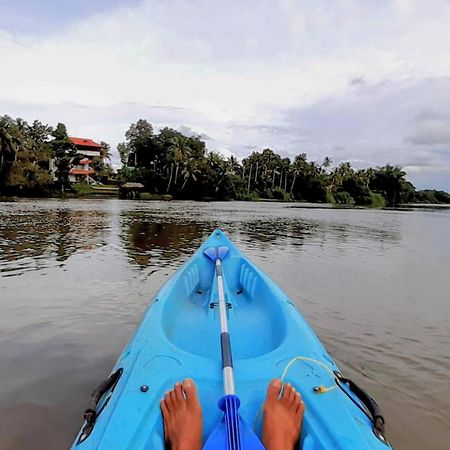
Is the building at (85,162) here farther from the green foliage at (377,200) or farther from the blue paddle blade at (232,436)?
the blue paddle blade at (232,436)

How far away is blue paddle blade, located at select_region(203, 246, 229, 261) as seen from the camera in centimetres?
677

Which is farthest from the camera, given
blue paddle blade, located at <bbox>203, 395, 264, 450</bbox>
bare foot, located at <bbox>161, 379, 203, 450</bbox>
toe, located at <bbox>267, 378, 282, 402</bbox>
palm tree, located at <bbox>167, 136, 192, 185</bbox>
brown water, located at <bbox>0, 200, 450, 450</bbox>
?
palm tree, located at <bbox>167, 136, 192, 185</bbox>

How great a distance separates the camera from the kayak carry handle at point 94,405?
2198 millimetres

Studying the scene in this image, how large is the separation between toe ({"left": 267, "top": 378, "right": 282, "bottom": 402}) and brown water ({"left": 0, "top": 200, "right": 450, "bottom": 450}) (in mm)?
1236

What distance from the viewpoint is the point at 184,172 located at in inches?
2330

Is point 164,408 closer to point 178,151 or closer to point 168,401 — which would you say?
point 168,401

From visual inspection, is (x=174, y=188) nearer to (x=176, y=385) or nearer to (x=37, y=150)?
(x=37, y=150)

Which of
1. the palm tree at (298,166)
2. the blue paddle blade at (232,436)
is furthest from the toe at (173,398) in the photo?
the palm tree at (298,166)

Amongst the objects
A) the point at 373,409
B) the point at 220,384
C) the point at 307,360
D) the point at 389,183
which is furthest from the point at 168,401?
the point at 389,183

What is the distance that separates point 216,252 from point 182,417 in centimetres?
464

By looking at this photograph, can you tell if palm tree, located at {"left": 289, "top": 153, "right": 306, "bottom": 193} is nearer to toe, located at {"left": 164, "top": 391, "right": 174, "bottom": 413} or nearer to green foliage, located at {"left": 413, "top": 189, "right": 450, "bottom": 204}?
green foliage, located at {"left": 413, "top": 189, "right": 450, "bottom": 204}

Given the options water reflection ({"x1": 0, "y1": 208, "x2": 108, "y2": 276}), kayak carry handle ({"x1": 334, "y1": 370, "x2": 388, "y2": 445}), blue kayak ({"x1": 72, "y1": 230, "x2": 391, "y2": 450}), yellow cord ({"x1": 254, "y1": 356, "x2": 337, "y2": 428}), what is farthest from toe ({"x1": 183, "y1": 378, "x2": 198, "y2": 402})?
water reflection ({"x1": 0, "y1": 208, "x2": 108, "y2": 276})

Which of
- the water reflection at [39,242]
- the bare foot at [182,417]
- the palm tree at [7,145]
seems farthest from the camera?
the palm tree at [7,145]

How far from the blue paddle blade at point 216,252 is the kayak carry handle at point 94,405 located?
4.05 meters
